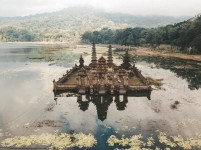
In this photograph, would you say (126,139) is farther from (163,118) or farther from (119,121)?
(163,118)

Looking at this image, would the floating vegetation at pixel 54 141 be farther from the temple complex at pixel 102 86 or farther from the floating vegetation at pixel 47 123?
the temple complex at pixel 102 86

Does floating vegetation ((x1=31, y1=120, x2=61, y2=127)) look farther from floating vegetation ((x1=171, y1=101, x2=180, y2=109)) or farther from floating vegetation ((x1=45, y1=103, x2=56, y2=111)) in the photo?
floating vegetation ((x1=171, y1=101, x2=180, y2=109))

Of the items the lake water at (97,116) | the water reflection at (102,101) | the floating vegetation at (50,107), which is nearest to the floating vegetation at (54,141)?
the lake water at (97,116)

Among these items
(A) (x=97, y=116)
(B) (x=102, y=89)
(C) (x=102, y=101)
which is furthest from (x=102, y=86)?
(A) (x=97, y=116)

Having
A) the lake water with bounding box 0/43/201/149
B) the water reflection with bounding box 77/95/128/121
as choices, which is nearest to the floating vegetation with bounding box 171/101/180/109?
the lake water with bounding box 0/43/201/149

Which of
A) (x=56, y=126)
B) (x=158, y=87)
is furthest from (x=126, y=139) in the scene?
(x=158, y=87)

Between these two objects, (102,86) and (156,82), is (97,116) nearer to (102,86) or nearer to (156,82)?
(102,86)
